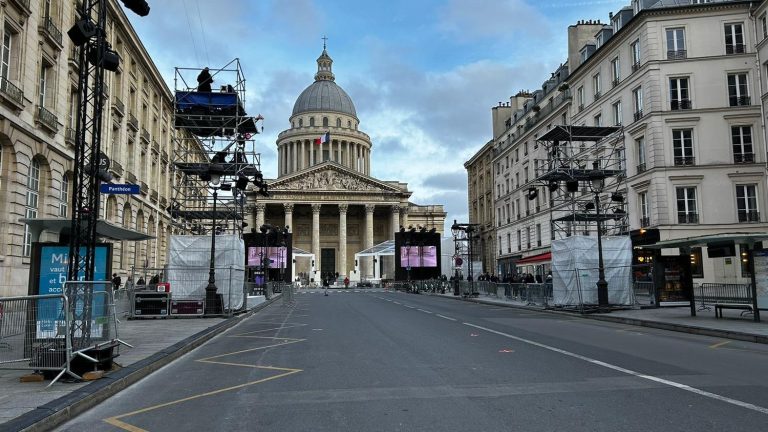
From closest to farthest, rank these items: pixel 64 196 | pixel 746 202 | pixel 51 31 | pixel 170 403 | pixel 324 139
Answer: pixel 170 403 → pixel 51 31 → pixel 64 196 → pixel 746 202 → pixel 324 139

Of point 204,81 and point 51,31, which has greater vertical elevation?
point 51,31

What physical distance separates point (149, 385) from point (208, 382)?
77 centimetres

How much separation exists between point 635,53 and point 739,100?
6.35 metres

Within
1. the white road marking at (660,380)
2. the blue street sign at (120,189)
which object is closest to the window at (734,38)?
the white road marking at (660,380)

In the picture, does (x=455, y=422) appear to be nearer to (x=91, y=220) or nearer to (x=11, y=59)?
(x=91, y=220)

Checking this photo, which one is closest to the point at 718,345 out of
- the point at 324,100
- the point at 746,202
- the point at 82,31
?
the point at 82,31

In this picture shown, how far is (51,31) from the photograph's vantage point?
75.5 ft

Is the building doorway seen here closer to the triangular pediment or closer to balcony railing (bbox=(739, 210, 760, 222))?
the triangular pediment

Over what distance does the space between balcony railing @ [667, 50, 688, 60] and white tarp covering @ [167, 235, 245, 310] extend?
26.9 meters

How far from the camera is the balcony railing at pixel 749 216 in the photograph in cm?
3322

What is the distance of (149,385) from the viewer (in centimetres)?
817

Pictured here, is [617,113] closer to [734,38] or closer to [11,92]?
[734,38]

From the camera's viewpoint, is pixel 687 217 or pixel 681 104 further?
pixel 681 104

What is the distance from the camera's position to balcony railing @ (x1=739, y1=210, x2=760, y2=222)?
3322cm
